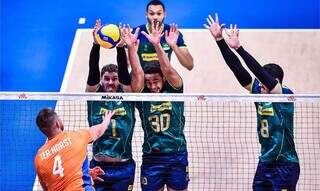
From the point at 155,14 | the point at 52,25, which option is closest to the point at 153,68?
the point at 155,14

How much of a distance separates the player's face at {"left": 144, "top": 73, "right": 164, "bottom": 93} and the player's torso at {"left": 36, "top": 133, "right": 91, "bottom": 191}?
2209mm

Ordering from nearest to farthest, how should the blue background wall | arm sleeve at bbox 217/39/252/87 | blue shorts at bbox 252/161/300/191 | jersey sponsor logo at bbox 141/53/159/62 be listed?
blue shorts at bbox 252/161/300/191
arm sleeve at bbox 217/39/252/87
jersey sponsor logo at bbox 141/53/159/62
the blue background wall

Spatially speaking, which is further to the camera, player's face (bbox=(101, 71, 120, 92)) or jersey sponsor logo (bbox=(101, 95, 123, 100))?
player's face (bbox=(101, 71, 120, 92))

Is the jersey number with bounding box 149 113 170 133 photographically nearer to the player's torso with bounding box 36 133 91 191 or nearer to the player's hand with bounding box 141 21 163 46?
the player's hand with bounding box 141 21 163 46

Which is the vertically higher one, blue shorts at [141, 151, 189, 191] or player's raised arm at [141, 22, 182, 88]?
player's raised arm at [141, 22, 182, 88]

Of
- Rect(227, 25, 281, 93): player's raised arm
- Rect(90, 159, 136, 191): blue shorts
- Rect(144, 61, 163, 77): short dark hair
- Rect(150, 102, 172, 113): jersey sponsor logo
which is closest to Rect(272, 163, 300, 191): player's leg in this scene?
Rect(227, 25, 281, 93): player's raised arm

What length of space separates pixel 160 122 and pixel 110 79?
91cm

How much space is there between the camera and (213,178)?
10.5 metres

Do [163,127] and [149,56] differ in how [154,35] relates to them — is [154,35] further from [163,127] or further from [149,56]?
[163,127]

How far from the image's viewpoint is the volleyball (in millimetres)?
8984

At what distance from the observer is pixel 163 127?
9062 millimetres

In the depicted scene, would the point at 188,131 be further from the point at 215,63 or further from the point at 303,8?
the point at 303,8

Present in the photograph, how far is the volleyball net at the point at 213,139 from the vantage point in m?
10.5

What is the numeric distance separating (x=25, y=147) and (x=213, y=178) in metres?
3.15
